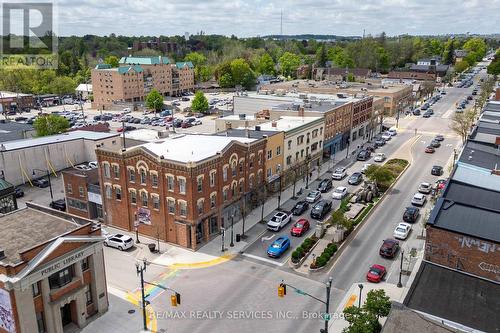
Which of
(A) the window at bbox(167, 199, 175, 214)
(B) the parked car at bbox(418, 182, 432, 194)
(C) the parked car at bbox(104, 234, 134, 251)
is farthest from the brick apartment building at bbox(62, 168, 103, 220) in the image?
(B) the parked car at bbox(418, 182, 432, 194)

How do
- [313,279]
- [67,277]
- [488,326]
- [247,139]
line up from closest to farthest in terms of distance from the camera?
[488,326] → [67,277] → [313,279] → [247,139]

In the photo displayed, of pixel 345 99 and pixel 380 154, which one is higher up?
pixel 345 99

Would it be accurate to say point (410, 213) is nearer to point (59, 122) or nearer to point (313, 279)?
point (313, 279)

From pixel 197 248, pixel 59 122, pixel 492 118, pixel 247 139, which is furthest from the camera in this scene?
pixel 59 122

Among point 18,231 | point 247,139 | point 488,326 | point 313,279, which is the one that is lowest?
point 313,279

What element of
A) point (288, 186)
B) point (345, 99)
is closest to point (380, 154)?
point (345, 99)

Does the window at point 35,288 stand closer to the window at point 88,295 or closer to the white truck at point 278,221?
the window at point 88,295
